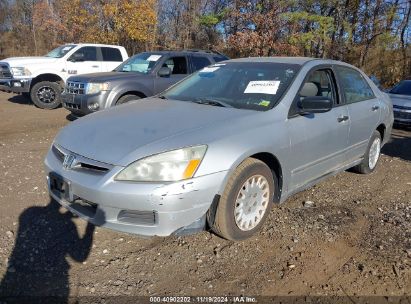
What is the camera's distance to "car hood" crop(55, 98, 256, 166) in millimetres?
3145

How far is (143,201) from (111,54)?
35.7 ft

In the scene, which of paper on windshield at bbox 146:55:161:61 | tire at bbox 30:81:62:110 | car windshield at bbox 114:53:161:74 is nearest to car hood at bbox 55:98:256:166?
car windshield at bbox 114:53:161:74

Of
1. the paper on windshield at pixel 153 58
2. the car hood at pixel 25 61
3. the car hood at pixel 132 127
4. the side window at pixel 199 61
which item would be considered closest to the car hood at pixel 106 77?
the paper on windshield at pixel 153 58

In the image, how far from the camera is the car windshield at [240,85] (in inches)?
157

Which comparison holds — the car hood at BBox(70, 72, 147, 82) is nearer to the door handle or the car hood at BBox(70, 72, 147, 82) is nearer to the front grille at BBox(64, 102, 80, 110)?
the front grille at BBox(64, 102, 80, 110)

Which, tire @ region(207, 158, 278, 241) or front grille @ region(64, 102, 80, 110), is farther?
front grille @ region(64, 102, 80, 110)

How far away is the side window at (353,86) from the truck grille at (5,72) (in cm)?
993

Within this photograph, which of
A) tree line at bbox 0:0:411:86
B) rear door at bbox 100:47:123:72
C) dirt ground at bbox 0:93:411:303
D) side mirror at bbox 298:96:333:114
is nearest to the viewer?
dirt ground at bbox 0:93:411:303

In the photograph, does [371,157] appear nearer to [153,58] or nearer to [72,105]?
[153,58]

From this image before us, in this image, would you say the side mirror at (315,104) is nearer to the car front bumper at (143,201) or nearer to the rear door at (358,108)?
the rear door at (358,108)

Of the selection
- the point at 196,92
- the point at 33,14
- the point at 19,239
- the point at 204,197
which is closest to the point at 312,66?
the point at 196,92

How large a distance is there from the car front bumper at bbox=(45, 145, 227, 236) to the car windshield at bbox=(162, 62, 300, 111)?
1140mm

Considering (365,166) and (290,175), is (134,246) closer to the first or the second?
(290,175)

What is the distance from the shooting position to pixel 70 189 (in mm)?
3199
